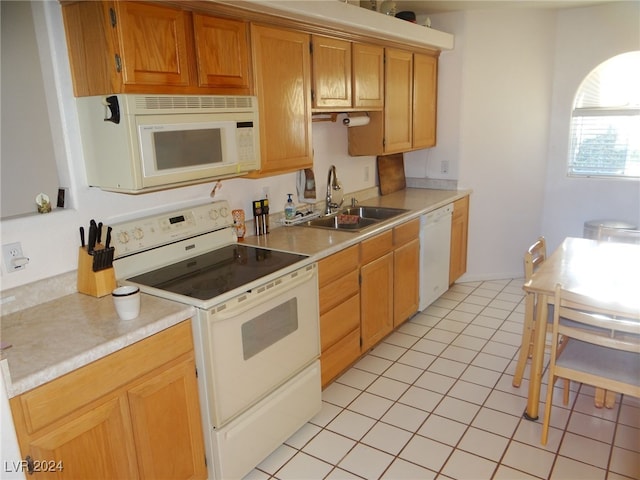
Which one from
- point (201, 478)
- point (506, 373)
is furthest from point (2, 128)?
point (506, 373)

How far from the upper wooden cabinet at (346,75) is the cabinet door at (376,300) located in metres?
1.05

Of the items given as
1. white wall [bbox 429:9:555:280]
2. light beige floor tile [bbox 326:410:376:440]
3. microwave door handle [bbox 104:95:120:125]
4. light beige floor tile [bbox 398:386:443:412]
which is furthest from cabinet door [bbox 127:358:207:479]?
white wall [bbox 429:9:555:280]

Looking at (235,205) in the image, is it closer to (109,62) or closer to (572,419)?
(109,62)

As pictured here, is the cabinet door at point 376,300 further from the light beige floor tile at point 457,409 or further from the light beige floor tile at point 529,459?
the light beige floor tile at point 529,459

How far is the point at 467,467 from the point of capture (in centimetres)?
220

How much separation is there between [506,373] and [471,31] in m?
2.85

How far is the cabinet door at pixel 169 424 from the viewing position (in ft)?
5.77

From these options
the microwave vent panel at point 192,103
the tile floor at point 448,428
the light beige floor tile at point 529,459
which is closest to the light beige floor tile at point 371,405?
the tile floor at point 448,428

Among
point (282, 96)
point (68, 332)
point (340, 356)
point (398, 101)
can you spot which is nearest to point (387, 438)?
point (340, 356)

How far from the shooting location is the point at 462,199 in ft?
14.0

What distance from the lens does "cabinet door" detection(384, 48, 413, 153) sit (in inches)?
140

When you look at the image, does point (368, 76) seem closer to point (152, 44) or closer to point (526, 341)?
point (152, 44)

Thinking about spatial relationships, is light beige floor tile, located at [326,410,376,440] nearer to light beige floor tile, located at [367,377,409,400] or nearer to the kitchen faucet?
light beige floor tile, located at [367,377,409,400]

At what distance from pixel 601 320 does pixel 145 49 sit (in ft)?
7.18
